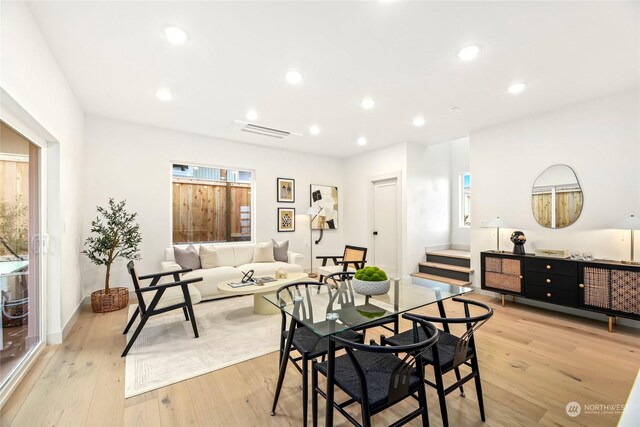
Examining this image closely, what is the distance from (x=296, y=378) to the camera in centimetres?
216

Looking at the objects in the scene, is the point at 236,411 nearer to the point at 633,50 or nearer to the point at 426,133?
the point at 633,50

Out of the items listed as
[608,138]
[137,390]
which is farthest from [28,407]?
[608,138]

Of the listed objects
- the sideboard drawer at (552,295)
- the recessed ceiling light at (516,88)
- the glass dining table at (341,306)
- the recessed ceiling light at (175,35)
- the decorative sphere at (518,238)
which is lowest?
the sideboard drawer at (552,295)

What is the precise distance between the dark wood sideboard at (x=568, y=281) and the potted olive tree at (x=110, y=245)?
5092 mm

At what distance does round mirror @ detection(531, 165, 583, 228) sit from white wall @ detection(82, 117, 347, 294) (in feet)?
13.9

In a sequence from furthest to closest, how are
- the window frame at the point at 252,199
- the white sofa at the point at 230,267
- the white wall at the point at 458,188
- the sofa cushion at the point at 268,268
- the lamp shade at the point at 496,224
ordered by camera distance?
the white wall at the point at 458,188 < the window frame at the point at 252,199 < the sofa cushion at the point at 268,268 < the lamp shade at the point at 496,224 < the white sofa at the point at 230,267

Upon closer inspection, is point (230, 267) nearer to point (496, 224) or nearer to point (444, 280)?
point (444, 280)

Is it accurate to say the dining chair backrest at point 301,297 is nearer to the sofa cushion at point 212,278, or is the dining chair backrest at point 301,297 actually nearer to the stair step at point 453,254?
the sofa cushion at point 212,278

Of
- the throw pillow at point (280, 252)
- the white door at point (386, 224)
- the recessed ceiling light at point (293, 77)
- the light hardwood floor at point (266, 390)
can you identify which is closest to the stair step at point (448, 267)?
the white door at point (386, 224)

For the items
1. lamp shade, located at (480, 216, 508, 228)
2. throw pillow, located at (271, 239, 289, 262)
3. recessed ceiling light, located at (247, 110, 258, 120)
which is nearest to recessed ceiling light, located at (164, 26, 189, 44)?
recessed ceiling light, located at (247, 110, 258, 120)

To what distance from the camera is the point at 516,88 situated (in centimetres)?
303

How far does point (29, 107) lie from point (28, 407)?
208 centimetres

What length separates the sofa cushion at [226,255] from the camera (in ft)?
14.8

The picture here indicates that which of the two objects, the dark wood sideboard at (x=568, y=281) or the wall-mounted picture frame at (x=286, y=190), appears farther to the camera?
the wall-mounted picture frame at (x=286, y=190)
